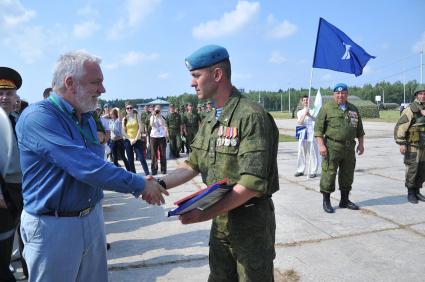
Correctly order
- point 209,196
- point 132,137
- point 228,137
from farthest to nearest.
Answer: point 132,137 < point 228,137 < point 209,196

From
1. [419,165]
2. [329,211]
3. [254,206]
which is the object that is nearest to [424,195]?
[419,165]

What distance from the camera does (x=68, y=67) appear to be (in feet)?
6.86

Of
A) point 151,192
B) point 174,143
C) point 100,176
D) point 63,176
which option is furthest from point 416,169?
point 174,143

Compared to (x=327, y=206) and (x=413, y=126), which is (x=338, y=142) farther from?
(x=413, y=126)

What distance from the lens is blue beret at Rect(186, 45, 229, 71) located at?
2131 mm

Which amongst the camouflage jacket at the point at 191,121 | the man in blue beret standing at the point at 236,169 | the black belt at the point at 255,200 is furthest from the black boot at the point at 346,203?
the camouflage jacket at the point at 191,121

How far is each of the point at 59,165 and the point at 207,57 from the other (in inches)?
42.1

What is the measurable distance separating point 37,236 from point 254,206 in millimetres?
1323

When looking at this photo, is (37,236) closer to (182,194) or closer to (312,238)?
(312,238)

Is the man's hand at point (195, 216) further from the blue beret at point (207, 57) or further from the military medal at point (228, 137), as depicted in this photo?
the blue beret at point (207, 57)

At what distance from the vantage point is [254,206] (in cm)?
219

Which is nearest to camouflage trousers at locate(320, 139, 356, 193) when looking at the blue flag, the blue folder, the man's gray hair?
the blue flag

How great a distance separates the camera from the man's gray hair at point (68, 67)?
209cm

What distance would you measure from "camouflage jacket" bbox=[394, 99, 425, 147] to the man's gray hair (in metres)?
5.92
